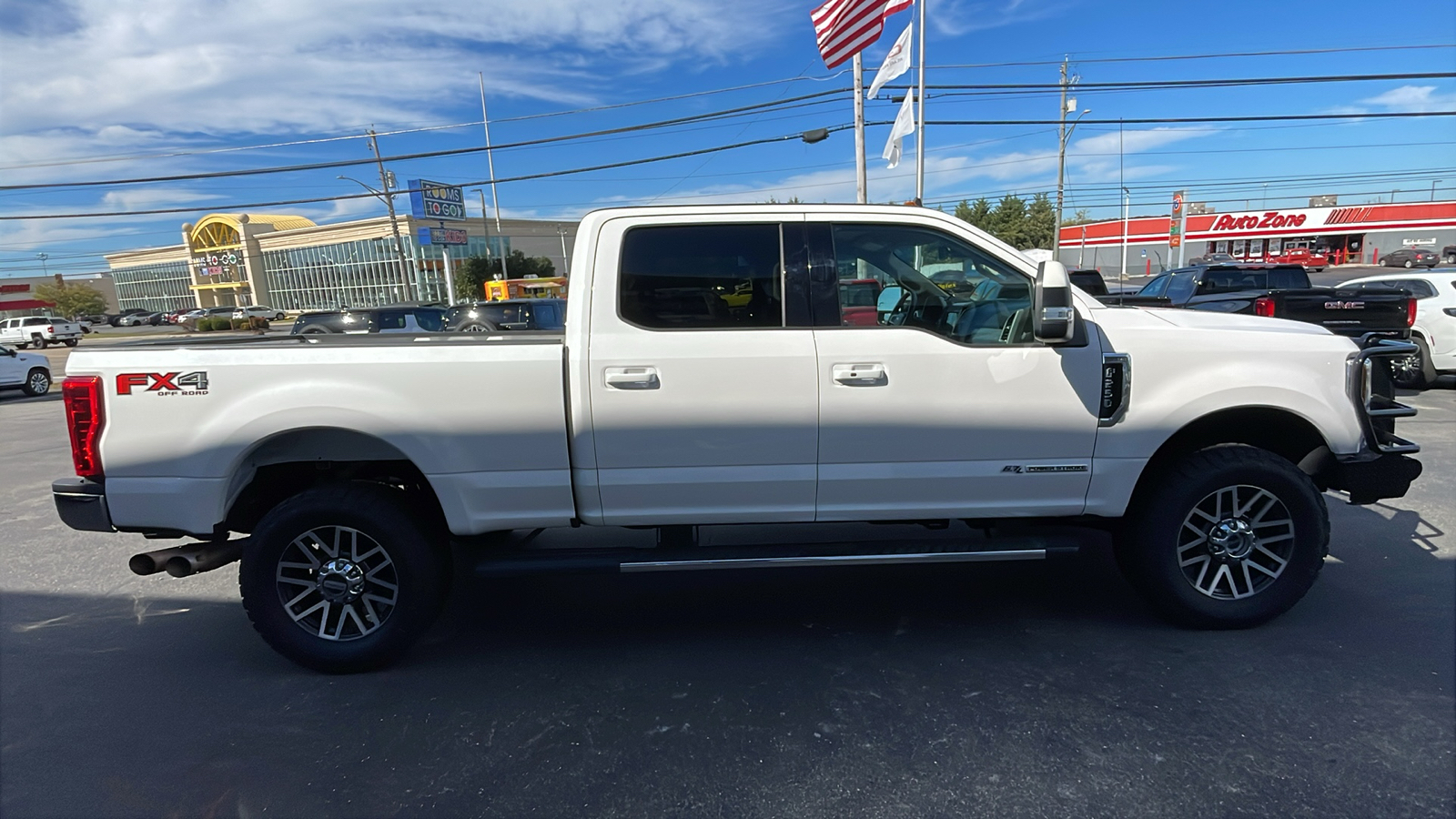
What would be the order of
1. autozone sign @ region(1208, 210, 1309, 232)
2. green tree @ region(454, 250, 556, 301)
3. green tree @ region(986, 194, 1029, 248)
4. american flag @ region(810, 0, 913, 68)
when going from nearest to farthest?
american flag @ region(810, 0, 913, 68), green tree @ region(986, 194, 1029, 248), autozone sign @ region(1208, 210, 1309, 232), green tree @ region(454, 250, 556, 301)

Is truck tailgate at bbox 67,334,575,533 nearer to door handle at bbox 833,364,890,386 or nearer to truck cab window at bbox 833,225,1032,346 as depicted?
door handle at bbox 833,364,890,386

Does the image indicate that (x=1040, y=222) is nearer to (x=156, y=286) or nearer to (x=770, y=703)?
(x=770, y=703)

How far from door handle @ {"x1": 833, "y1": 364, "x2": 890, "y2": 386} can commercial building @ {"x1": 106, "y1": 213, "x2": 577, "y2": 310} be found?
6343 cm

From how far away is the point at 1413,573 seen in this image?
14.1ft

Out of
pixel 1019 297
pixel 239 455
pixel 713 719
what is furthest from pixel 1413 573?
pixel 239 455

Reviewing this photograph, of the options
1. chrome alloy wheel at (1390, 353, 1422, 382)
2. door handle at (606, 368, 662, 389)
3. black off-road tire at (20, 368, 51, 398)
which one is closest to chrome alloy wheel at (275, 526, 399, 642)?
door handle at (606, 368, 662, 389)

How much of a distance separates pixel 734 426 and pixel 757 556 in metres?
0.63

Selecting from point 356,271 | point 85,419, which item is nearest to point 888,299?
point 85,419

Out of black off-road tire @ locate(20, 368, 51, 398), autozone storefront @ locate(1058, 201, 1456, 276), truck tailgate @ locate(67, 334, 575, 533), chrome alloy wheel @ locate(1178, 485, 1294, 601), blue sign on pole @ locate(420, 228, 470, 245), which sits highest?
blue sign on pole @ locate(420, 228, 470, 245)

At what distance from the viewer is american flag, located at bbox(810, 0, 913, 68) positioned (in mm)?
14703

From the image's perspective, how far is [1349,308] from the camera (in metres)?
8.96

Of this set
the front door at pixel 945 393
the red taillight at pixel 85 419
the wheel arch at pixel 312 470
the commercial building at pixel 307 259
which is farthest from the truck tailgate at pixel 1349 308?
the commercial building at pixel 307 259

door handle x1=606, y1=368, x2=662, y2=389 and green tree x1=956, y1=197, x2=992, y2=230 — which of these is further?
green tree x1=956, y1=197, x2=992, y2=230

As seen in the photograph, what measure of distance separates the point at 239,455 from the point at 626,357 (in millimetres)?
1763
